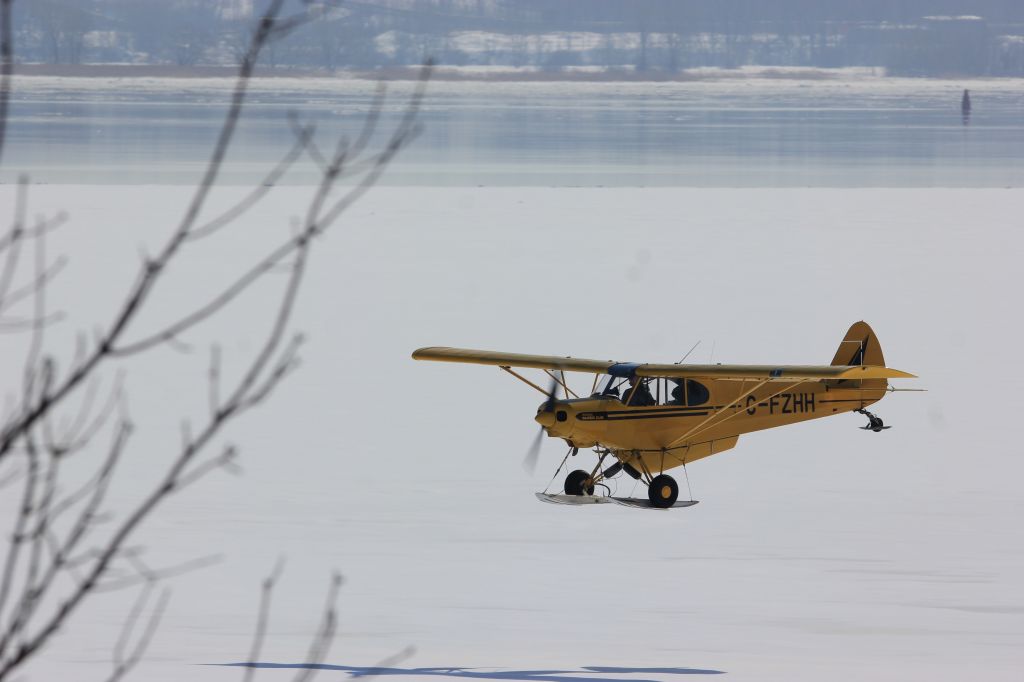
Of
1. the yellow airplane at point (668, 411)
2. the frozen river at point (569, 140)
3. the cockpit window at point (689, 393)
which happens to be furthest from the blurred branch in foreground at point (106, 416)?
the frozen river at point (569, 140)

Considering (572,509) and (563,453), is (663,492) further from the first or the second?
(563,453)

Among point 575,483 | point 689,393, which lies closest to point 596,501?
point 575,483

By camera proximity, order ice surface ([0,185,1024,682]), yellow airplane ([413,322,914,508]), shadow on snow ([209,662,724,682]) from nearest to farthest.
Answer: shadow on snow ([209,662,724,682])
ice surface ([0,185,1024,682])
yellow airplane ([413,322,914,508])

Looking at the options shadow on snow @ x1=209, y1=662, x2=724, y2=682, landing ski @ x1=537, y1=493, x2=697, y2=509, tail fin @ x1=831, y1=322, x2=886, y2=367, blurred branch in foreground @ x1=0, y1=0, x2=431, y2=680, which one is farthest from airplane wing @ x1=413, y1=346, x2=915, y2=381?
shadow on snow @ x1=209, y1=662, x2=724, y2=682

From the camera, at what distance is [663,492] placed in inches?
677

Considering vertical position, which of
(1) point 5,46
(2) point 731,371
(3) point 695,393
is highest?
(1) point 5,46

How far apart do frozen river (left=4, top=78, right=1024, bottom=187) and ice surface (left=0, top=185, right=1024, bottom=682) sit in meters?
29.1

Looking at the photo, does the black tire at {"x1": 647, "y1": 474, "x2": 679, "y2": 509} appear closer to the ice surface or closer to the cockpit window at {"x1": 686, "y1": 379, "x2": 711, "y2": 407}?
the ice surface

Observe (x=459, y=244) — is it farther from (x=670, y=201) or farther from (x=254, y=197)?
(x=254, y=197)

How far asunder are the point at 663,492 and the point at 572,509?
4.28 ft

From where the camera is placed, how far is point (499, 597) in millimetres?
14469

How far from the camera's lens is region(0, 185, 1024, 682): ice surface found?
13328 millimetres

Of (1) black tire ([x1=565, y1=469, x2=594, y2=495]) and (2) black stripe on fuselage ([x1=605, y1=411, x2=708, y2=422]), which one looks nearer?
(2) black stripe on fuselage ([x1=605, y1=411, x2=708, y2=422])

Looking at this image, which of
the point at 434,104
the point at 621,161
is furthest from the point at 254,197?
the point at 434,104
